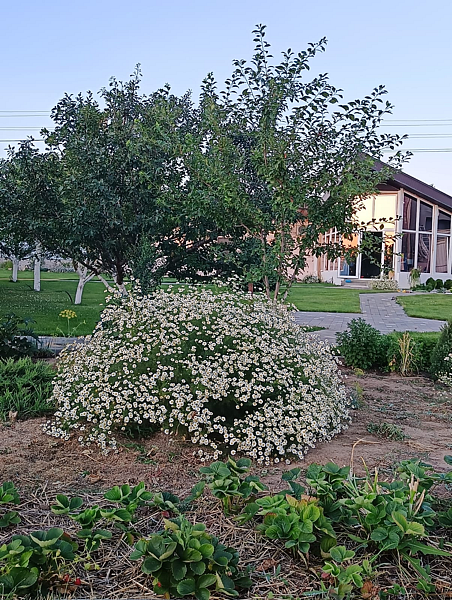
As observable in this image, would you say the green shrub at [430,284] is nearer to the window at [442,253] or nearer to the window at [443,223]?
the window at [442,253]

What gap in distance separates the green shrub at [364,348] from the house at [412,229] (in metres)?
16.7

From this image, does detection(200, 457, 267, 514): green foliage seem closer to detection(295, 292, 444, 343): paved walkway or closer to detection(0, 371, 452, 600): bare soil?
detection(0, 371, 452, 600): bare soil

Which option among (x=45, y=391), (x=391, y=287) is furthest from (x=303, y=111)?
(x=391, y=287)

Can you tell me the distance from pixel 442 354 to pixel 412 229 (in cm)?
2055

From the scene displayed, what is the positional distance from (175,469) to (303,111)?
4198mm

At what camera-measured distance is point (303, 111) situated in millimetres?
6023

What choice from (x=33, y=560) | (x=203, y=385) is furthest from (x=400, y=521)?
(x=203, y=385)

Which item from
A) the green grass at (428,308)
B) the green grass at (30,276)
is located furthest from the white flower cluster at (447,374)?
the green grass at (30,276)

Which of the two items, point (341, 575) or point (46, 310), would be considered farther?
point (46, 310)

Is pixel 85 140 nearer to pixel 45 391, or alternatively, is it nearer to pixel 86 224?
pixel 86 224

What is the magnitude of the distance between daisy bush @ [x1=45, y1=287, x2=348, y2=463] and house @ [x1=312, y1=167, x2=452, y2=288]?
1995cm

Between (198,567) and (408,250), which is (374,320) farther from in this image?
(408,250)

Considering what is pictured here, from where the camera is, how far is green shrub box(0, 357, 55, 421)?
A: 4.35 meters

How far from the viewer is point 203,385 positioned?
3.53 meters
